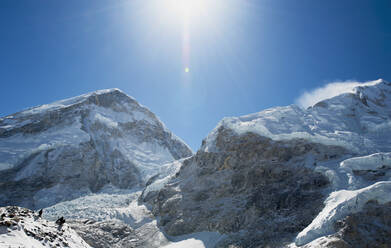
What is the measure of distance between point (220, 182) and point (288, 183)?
749cm

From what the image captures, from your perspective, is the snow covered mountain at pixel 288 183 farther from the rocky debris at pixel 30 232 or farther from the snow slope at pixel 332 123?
the rocky debris at pixel 30 232

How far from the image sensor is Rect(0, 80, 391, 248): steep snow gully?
58.4ft

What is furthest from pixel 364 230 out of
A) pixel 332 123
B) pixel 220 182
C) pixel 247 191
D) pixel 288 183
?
pixel 332 123

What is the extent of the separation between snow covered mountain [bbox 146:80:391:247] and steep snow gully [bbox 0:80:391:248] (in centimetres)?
11

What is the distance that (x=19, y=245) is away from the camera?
7.77 m

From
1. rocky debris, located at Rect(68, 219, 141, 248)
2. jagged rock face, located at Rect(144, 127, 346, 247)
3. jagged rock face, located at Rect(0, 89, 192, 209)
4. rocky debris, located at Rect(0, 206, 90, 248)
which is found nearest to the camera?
rocky debris, located at Rect(0, 206, 90, 248)

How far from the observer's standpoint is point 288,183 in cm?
2591

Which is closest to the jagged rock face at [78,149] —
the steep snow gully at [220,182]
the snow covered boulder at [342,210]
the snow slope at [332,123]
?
the steep snow gully at [220,182]

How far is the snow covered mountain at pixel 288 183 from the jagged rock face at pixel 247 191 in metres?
0.09

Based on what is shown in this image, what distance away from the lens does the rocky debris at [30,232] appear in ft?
26.5

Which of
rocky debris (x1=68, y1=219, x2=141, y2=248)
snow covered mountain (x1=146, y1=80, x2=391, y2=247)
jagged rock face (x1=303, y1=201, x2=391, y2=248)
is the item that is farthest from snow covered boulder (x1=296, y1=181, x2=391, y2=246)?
rocky debris (x1=68, y1=219, x2=141, y2=248)

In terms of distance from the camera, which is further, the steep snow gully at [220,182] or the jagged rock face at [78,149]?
the jagged rock face at [78,149]

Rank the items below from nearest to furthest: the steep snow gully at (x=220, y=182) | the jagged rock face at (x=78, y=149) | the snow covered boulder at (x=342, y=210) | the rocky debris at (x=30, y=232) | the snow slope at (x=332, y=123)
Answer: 1. the rocky debris at (x=30, y=232)
2. the snow covered boulder at (x=342, y=210)
3. the steep snow gully at (x=220, y=182)
4. the snow slope at (x=332, y=123)
5. the jagged rock face at (x=78, y=149)

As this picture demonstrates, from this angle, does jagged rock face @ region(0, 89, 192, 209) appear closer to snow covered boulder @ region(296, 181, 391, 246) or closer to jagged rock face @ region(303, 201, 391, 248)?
snow covered boulder @ region(296, 181, 391, 246)
